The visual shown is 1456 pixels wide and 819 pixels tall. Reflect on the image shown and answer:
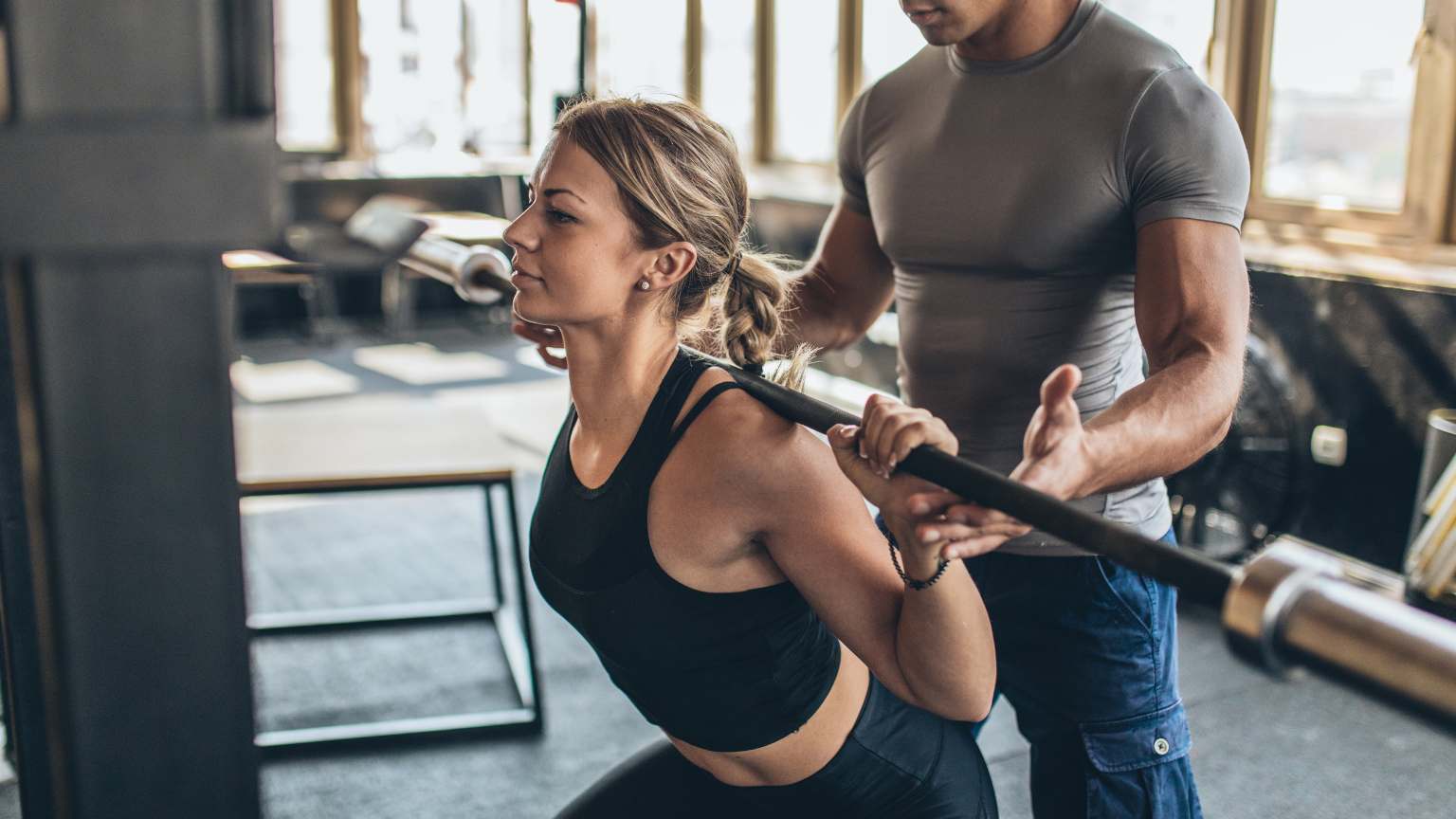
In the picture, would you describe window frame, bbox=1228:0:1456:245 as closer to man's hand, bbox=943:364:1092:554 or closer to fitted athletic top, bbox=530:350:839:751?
fitted athletic top, bbox=530:350:839:751

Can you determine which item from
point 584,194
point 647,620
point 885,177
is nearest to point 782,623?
point 647,620

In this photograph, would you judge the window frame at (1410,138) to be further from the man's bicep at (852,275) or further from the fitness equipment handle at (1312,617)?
the fitness equipment handle at (1312,617)

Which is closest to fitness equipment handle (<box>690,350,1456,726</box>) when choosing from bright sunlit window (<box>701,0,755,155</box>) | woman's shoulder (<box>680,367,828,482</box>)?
woman's shoulder (<box>680,367,828,482</box>)

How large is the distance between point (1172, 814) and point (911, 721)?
34 cm

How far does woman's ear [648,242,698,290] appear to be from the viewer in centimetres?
151

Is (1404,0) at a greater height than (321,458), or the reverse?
(1404,0)

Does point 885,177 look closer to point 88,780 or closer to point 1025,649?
point 1025,649

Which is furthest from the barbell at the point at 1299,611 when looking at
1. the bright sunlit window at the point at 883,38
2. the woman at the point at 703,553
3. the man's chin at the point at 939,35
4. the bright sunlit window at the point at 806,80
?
the bright sunlit window at the point at 806,80

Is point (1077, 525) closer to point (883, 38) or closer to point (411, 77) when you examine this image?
point (883, 38)

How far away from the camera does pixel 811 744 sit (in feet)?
4.58

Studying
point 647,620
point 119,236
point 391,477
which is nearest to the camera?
point 119,236

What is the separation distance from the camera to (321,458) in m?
5.14

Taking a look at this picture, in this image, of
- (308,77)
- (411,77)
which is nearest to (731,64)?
(411,77)

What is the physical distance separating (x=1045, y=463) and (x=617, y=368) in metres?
0.61
